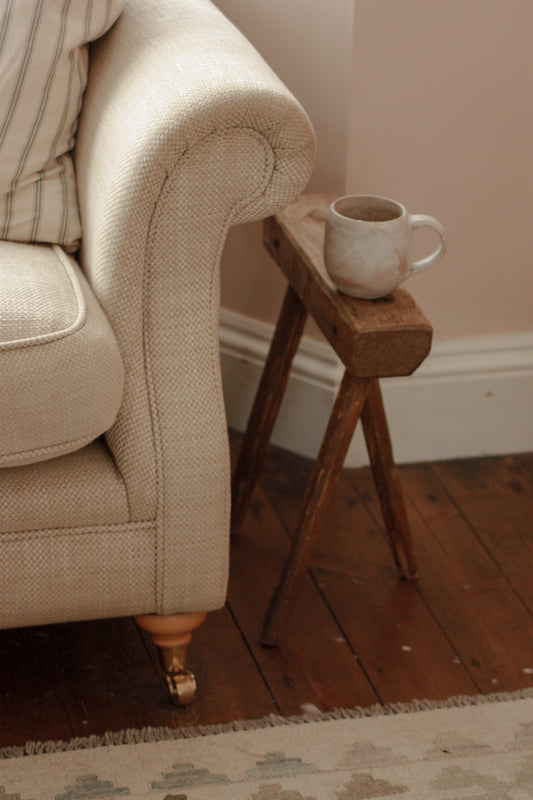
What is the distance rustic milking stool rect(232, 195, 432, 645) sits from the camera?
118cm

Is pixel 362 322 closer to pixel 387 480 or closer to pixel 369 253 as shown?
pixel 369 253

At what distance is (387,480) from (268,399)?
9.1 inches

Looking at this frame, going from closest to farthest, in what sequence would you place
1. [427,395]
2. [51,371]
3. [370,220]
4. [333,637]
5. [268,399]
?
[51,371]
[370,220]
[333,637]
[268,399]
[427,395]

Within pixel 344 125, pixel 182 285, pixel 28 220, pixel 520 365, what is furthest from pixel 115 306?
pixel 520 365

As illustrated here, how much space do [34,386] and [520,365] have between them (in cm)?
103

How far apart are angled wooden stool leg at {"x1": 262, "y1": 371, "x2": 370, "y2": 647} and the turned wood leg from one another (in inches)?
6.1

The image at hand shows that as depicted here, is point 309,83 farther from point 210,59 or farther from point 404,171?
point 210,59

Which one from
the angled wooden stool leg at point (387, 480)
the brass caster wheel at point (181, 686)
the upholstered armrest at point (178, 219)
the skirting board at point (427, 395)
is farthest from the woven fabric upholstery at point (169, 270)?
the skirting board at point (427, 395)

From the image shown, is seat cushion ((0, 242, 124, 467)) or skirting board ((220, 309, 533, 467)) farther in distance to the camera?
skirting board ((220, 309, 533, 467))

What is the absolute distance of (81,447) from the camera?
3.62 ft

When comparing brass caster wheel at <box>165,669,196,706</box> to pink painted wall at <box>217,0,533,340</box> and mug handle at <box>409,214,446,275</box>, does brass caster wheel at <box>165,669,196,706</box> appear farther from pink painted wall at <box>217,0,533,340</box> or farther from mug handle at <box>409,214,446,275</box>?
pink painted wall at <box>217,0,533,340</box>

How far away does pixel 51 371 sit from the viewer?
101 cm

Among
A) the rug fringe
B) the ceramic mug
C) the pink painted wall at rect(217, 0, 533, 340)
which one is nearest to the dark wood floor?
the rug fringe

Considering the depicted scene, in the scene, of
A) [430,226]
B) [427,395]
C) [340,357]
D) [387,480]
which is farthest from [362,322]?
[427,395]
